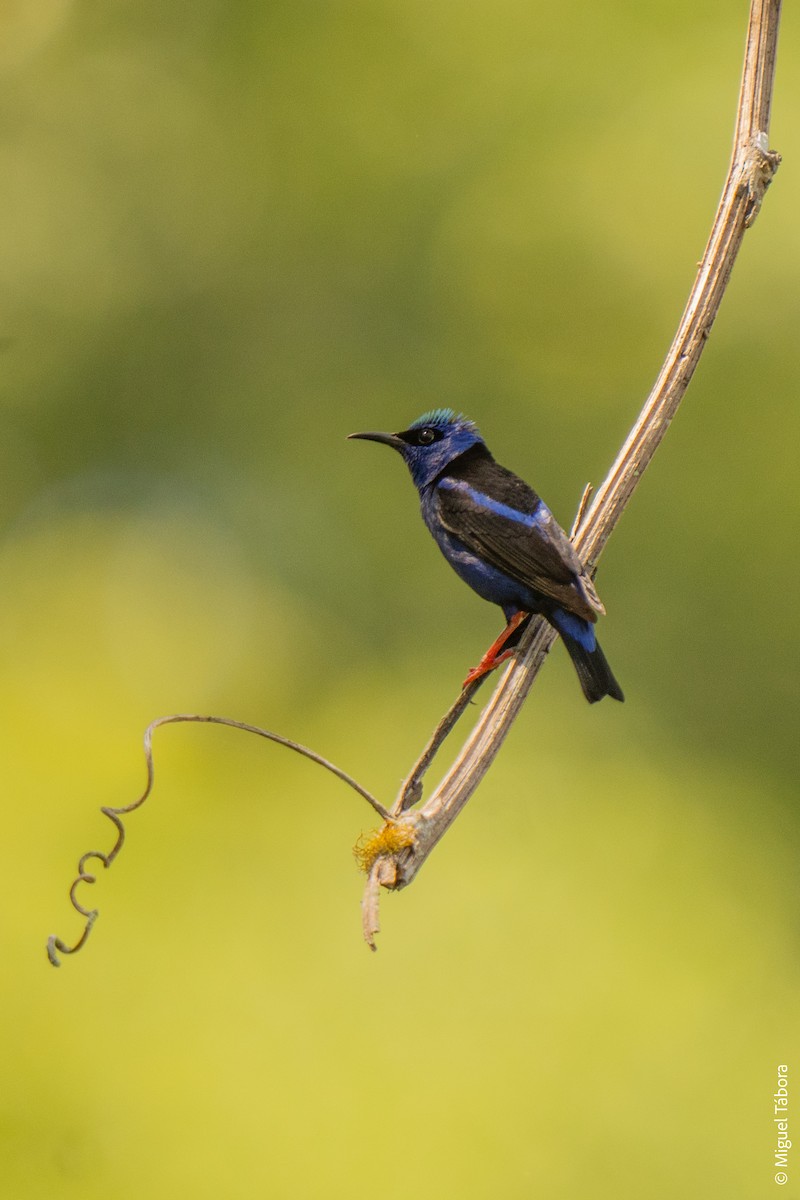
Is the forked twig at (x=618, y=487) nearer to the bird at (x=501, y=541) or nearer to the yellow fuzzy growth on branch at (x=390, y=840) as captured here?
the yellow fuzzy growth on branch at (x=390, y=840)

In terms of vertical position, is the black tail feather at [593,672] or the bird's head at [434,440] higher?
the bird's head at [434,440]

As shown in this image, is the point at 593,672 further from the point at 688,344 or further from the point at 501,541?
the point at 688,344

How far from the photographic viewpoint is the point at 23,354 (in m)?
10.7

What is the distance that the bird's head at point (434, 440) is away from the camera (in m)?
3.67

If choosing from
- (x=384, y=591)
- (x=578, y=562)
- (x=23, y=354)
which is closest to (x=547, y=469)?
(x=384, y=591)

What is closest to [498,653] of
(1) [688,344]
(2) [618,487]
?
(2) [618,487]

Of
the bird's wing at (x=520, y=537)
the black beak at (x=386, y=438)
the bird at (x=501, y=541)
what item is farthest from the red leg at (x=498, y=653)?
the black beak at (x=386, y=438)

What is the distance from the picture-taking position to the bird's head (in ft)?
12.1

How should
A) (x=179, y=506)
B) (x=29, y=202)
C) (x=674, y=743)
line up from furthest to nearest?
(x=29, y=202)
(x=179, y=506)
(x=674, y=743)

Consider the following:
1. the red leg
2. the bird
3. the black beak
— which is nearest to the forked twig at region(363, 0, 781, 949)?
the red leg

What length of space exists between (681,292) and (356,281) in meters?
3.23

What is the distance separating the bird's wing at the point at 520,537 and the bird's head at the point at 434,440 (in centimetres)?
15

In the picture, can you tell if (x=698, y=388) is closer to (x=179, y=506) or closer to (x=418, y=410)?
(x=418, y=410)

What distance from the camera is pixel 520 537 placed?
3.12 meters
